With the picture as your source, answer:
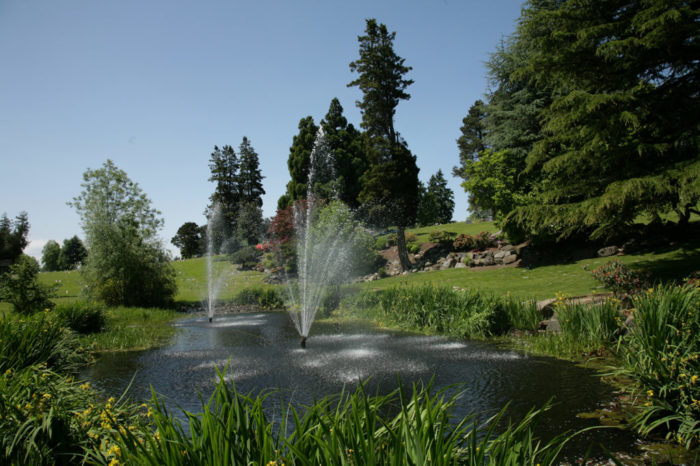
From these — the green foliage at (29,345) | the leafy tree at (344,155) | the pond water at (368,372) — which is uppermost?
the leafy tree at (344,155)

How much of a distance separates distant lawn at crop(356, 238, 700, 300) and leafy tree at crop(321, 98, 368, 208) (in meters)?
25.2

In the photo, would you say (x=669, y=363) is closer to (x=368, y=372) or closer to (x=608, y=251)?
(x=368, y=372)

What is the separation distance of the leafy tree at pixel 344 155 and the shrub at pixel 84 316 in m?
33.1

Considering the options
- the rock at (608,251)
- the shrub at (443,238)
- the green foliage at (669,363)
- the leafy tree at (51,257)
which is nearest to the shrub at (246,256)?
the shrub at (443,238)

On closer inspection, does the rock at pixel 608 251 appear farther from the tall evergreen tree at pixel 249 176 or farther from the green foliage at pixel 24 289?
the tall evergreen tree at pixel 249 176

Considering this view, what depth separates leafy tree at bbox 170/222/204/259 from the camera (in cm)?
6259

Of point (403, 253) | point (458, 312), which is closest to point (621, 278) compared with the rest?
point (458, 312)

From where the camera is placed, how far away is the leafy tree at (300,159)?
156ft

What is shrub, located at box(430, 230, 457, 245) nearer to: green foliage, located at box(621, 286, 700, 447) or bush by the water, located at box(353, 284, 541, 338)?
bush by the water, located at box(353, 284, 541, 338)

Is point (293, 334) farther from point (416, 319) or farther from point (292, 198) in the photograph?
point (292, 198)

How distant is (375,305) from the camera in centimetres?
1653

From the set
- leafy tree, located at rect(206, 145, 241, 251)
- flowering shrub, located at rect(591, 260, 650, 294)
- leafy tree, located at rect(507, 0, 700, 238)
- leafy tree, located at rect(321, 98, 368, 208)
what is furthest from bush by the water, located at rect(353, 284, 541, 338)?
leafy tree, located at rect(206, 145, 241, 251)

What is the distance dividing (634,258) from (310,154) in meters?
37.0

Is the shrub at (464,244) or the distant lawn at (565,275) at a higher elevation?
the shrub at (464,244)
